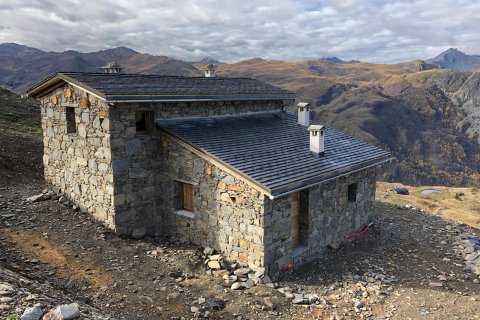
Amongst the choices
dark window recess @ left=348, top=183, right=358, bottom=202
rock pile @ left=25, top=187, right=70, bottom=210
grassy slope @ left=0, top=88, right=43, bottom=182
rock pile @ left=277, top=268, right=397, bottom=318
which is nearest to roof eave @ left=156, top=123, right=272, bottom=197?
rock pile @ left=277, top=268, right=397, bottom=318

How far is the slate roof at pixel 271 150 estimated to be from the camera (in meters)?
9.79

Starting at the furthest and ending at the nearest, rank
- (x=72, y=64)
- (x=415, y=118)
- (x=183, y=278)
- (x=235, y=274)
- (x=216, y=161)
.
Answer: (x=72, y=64), (x=415, y=118), (x=216, y=161), (x=235, y=274), (x=183, y=278)

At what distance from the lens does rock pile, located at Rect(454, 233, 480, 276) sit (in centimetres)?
1165

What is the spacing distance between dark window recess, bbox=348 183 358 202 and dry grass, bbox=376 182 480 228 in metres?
7.57

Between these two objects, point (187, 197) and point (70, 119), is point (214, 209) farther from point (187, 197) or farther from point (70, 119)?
point (70, 119)

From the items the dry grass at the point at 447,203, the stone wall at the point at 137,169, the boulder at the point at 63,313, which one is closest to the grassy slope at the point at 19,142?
the stone wall at the point at 137,169

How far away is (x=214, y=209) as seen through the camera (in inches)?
410

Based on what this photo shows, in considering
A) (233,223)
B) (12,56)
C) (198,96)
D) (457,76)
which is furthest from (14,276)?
(12,56)

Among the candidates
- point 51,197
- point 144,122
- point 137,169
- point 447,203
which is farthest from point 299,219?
point 447,203

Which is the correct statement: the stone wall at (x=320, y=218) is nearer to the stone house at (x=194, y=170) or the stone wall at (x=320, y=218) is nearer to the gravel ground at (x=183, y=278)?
the stone house at (x=194, y=170)

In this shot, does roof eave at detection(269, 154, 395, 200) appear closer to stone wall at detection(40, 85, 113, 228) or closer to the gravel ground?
the gravel ground

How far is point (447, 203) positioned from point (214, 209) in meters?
17.1

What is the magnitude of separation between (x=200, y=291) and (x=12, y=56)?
223 meters

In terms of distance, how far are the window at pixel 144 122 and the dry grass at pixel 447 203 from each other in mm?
13453
